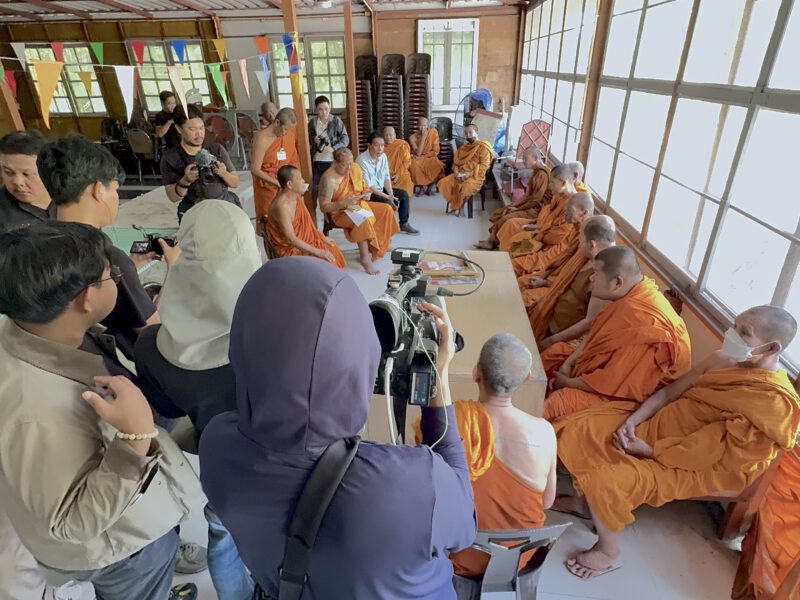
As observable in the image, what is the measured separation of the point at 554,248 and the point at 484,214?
2.61m

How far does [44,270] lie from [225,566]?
3.41 feet

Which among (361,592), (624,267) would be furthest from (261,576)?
(624,267)

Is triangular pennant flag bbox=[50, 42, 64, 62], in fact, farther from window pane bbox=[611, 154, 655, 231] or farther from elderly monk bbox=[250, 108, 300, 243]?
window pane bbox=[611, 154, 655, 231]

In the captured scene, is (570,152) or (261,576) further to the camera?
(570,152)

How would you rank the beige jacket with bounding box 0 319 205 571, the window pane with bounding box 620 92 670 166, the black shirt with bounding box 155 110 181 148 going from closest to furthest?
the beige jacket with bounding box 0 319 205 571, the window pane with bounding box 620 92 670 166, the black shirt with bounding box 155 110 181 148

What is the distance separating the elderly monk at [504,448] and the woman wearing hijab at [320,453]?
637 mm

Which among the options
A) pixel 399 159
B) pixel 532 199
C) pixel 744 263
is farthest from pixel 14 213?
pixel 399 159

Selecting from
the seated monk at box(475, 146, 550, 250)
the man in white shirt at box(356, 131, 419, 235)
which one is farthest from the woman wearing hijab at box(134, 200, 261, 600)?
the man in white shirt at box(356, 131, 419, 235)

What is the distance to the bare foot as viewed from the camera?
1.75 meters

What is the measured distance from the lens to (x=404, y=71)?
333 inches

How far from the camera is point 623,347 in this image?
6.38ft

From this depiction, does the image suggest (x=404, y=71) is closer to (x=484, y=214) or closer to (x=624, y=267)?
(x=484, y=214)

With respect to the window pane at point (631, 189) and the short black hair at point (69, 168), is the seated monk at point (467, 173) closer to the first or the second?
the window pane at point (631, 189)

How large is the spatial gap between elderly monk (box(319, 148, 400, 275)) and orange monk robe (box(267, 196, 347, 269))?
35 cm
